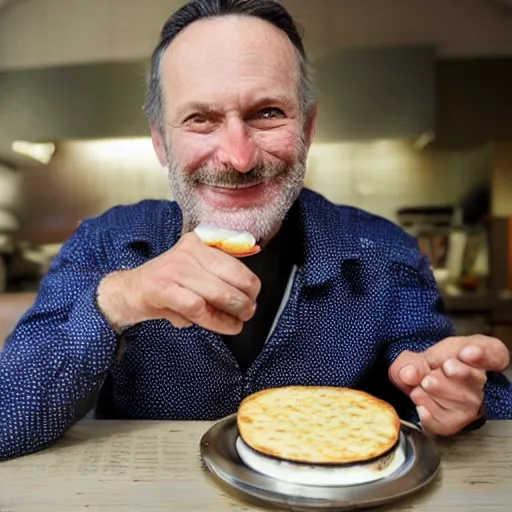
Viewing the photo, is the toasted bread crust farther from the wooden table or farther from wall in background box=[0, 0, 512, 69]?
wall in background box=[0, 0, 512, 69]

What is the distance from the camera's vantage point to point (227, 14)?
1.07 m

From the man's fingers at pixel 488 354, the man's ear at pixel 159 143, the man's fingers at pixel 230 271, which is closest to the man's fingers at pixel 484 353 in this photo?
the man's fingers at pixel 488 354

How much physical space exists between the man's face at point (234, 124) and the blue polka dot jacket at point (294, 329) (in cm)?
12

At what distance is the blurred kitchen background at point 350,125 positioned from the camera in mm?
2936

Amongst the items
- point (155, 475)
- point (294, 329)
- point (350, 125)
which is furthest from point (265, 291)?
point (350, 125)

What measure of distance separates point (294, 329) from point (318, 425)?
0.38 meters

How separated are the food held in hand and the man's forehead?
28 cm

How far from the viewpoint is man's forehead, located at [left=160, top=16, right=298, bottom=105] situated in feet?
3.28

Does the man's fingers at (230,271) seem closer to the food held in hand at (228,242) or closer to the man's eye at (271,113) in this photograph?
the food held in hand at (228,242)

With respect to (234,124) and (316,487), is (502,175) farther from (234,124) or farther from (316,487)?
(316,487)

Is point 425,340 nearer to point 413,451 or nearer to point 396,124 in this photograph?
point 413,451

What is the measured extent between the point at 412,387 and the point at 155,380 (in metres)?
0.48

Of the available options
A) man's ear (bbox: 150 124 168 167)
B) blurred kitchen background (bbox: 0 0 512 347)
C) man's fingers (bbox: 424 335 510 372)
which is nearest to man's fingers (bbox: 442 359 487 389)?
man's fingers (bbox: 424 335 510 372)

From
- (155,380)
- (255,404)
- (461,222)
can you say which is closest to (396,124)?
(461,222)
